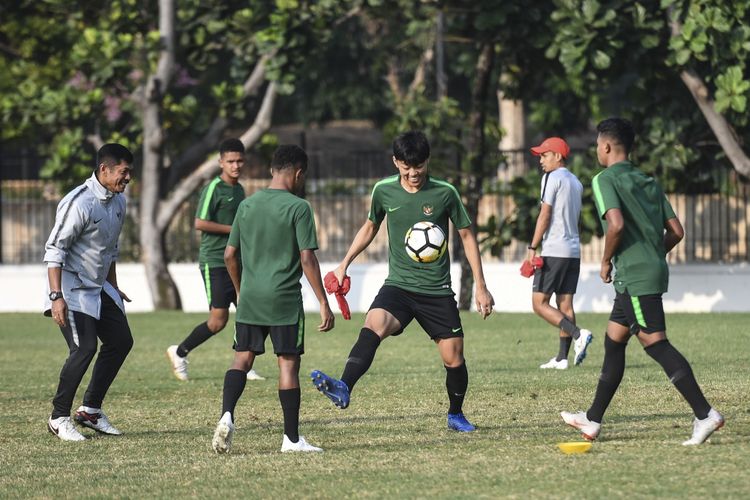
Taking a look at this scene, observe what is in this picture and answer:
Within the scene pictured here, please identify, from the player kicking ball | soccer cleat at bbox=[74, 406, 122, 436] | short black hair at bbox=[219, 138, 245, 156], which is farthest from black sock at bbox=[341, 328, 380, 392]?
short black hair at bbox=[219, 138, 245, 156]

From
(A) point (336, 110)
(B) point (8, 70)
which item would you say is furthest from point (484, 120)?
(A) point (336, 110)

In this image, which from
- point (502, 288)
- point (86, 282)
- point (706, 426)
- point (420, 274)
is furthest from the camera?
point (502, 288)

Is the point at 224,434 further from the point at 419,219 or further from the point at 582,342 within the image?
the point at 582,342

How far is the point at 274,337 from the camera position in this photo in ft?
25.8

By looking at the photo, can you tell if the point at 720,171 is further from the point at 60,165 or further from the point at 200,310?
the point at 60,165

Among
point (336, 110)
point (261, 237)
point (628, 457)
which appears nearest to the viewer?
point (628, 457)

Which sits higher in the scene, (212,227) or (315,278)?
(212,227)

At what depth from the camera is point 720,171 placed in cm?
2050

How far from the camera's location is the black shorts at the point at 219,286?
11789mm

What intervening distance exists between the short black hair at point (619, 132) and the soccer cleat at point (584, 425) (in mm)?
1503

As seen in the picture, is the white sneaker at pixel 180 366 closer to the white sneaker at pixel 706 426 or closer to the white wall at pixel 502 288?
the white sneaker at pixel 706 426

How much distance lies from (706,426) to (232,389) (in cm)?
256

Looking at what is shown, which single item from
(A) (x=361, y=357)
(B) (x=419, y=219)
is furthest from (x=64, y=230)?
(B) (x=419, y=219)

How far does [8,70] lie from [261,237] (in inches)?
672
